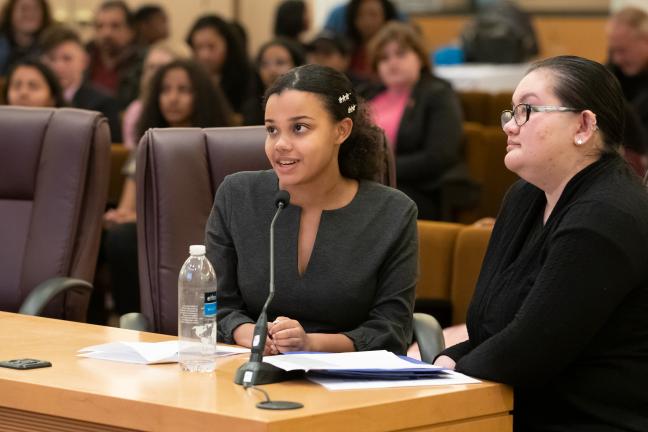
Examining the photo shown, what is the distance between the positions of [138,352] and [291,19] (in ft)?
20.9

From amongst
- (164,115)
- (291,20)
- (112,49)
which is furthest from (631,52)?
(112,49)

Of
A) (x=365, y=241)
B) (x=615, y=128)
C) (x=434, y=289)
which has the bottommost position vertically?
(x=434, y=289)

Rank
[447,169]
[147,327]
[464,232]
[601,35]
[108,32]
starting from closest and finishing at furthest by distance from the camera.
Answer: [147,327], [464,232], [447,169], [108,32], [601,35]

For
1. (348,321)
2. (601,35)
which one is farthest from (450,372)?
(601,35)

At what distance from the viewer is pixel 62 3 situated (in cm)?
1080

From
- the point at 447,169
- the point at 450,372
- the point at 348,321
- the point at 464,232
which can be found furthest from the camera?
the point at 447,169

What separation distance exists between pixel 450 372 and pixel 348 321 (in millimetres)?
478

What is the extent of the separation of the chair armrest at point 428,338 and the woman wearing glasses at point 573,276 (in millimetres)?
465

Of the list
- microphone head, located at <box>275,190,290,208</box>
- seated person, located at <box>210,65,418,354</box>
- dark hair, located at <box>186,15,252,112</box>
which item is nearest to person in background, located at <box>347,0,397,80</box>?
dark hair, located at <box>186,15,252,112</box>

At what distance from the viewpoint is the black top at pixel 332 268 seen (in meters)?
2.80

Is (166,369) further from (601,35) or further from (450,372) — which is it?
(601,35)

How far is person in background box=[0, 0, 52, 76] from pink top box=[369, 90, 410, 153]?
314cm

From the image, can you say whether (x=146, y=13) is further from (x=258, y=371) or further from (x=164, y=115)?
(x=258, y=371)

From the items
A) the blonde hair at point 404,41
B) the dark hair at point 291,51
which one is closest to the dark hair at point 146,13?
the dark hair at point 291,51
